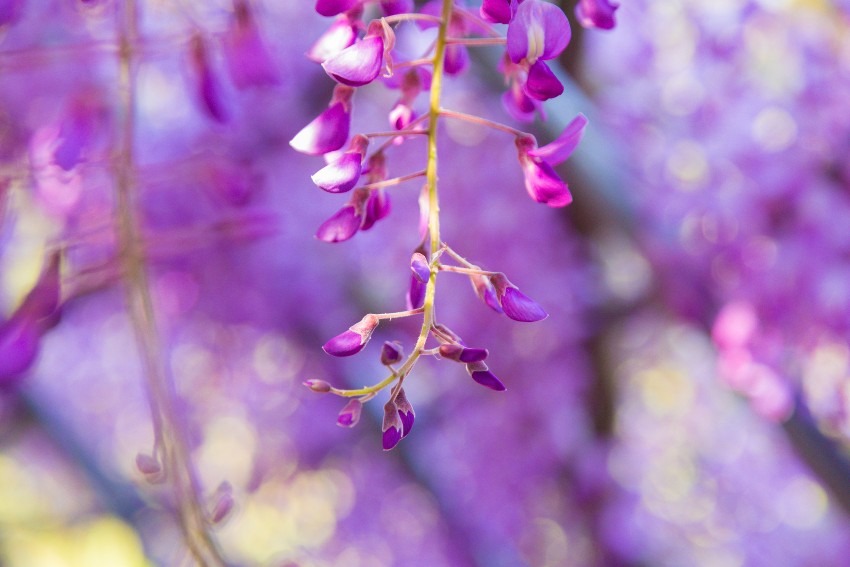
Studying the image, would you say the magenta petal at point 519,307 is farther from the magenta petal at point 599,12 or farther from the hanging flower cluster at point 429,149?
the magenta petal at point 599,12

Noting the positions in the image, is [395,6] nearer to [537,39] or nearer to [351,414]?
[537,39]

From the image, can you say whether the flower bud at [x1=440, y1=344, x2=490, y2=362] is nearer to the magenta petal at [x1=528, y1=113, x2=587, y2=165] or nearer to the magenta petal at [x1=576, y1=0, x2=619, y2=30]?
the magenta petal at [x1=528, y1=113, x2=587, y2=165]

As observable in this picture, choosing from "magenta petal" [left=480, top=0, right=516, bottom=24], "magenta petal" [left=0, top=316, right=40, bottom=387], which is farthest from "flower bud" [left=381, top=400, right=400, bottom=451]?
"magenta petal" [left=0, top=316, right=40, bottom=387]

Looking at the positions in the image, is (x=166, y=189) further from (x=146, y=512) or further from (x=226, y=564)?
(x=226, y=564)

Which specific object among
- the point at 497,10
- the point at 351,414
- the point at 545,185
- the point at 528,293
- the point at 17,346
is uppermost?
the point at 497,10

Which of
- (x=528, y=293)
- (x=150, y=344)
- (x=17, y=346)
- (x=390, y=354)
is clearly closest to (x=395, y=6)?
(x=390, y=354)

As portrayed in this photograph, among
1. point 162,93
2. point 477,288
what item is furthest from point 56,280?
point 162,93
